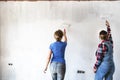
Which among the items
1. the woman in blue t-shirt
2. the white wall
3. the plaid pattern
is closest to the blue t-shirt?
the woman in blue t-shirt

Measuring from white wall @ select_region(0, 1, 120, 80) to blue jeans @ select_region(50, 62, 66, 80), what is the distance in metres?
0.25

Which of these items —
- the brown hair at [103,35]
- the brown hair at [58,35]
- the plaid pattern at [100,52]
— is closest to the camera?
the plaid pattern at [100,52]

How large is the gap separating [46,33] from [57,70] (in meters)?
0.67

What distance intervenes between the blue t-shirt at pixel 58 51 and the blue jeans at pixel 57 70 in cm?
6

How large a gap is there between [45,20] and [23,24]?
35 centimetres

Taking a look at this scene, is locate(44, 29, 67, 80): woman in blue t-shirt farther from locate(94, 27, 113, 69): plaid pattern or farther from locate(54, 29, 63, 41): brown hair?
locate(94, 27, 113, 69): plaid pattern

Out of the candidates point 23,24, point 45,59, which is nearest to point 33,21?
point 23,24

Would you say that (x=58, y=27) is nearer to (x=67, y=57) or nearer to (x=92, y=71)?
(x=67, y=57)

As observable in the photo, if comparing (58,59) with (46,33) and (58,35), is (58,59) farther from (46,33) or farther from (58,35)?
(46,33)

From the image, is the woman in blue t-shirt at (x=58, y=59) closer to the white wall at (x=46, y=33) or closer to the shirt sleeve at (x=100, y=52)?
the white wall at (x=46, y=33)

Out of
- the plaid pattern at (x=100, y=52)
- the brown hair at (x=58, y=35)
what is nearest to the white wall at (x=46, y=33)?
the brown hair at (x=58, y=35)

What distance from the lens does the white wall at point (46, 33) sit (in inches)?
178

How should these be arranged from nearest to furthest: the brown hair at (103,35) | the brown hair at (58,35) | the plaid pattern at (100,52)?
the plaid pattern at (100,52) → the brown hair at (103,35) → the brown hair at (58,35)

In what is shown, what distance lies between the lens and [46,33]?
15.4 ft
